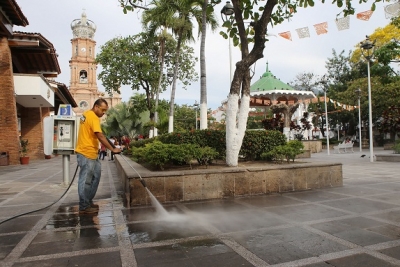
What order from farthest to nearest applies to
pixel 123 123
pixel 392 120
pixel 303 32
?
pixel 123 123 → pixel 392 120 → pixel 303 32

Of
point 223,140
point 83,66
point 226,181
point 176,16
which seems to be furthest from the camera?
point 83,66

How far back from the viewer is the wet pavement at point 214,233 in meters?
3.20

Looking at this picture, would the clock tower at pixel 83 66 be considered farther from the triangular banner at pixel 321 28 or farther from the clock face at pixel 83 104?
the triangular banner at pixel 321 28

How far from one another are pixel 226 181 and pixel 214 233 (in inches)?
95.1

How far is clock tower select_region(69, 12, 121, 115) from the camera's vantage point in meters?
70.6

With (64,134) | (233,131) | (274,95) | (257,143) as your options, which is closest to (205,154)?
(233,131)

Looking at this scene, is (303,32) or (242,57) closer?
(242,57)

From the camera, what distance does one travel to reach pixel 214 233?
4016 mm

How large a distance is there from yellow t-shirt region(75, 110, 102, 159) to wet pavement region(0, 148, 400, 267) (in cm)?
103

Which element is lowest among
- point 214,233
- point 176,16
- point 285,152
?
point 214,233

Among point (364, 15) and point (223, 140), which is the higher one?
point (364, 15)

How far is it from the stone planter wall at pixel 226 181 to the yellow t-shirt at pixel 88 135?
887 mm

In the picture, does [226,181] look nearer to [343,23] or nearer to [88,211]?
[88,211]

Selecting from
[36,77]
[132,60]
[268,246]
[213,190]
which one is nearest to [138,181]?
[213,190]
